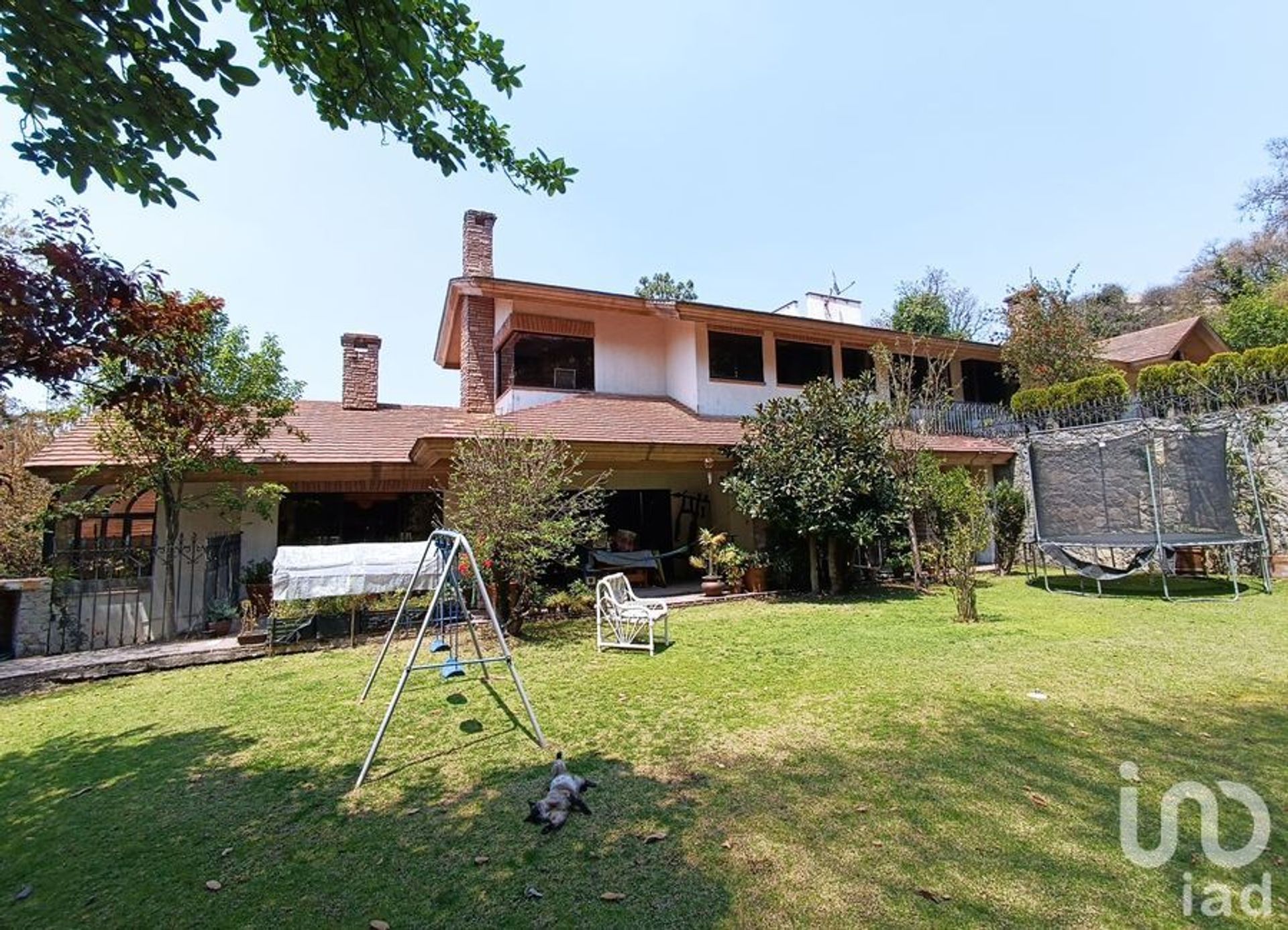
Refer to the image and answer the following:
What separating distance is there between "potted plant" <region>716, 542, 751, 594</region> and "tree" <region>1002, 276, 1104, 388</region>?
447 inches

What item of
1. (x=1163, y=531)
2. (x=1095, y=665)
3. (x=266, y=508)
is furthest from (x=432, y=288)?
(x=1163, y=531)

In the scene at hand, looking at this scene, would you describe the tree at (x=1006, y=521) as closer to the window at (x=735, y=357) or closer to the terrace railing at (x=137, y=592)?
the window at (x=735, y=357)

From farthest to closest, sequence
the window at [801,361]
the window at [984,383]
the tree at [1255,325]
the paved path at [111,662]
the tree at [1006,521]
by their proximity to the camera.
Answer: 1. the tree at [1255,325]
2. the window at [984,383]
3. the window at [801,361]
4. the tree at [1006,521]
5. the paved path at [111,662]

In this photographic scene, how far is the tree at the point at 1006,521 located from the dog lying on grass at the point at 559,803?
1348 cm

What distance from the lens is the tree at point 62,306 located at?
3.49 m

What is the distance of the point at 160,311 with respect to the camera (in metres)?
7.70

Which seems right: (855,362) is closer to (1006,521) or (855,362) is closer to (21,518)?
(1006,521)

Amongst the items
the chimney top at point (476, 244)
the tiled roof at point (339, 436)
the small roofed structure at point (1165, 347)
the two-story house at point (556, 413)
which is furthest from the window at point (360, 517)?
the small roofed structure at point (1165, 347)

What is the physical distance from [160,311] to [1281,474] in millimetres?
18079

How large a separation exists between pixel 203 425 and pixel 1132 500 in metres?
15.9

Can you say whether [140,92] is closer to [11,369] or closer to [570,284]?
[11,369]

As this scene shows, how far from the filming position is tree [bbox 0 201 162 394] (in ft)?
11.5

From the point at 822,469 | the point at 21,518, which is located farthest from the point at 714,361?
the point at 21,518

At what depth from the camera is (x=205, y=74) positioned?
2.88m
